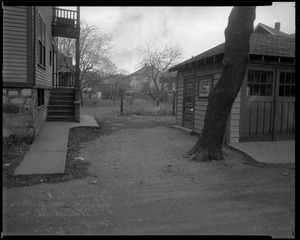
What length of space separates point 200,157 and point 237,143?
2.06 meters

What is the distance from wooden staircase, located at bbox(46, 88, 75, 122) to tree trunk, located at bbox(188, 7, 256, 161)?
6357 millimetres

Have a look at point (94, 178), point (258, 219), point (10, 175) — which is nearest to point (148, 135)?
point (94, 178)

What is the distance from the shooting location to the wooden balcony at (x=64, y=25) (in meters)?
13.6

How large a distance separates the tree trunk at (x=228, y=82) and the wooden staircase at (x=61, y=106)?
636 cm

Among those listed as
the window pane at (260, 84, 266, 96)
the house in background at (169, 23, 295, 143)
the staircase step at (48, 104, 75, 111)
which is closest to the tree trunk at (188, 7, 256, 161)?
the house in background at (169, 23, 295, 143)

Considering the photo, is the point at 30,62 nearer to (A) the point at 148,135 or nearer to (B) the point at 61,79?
(A) the point at 148,135

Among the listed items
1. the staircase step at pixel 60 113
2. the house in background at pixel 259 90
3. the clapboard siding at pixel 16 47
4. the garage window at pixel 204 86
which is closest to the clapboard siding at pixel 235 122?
the house in background at pixel 259 90

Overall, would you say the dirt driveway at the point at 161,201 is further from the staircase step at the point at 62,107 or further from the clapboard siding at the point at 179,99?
the staircase step at the point at 62,107

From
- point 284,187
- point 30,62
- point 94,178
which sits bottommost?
point 94,178

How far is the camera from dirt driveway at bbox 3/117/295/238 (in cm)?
311

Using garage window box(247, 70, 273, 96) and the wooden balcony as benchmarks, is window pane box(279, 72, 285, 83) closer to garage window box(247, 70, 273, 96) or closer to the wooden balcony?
garage window box(247, 70, 273, 96)

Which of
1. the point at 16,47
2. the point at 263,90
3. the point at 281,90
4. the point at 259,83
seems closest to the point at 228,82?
the point at 281,90

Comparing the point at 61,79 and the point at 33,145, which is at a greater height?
the point at 61,79

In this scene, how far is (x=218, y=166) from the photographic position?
5.99m
